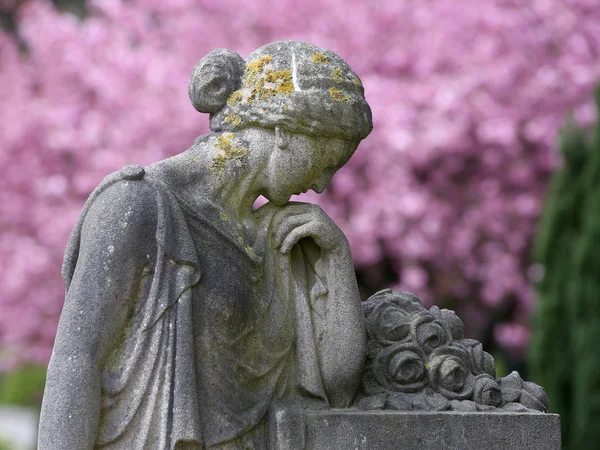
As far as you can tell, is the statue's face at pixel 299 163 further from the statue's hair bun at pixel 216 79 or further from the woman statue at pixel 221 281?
the statue's hair bun at pixel 216 79

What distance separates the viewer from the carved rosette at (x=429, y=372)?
3.22 meters

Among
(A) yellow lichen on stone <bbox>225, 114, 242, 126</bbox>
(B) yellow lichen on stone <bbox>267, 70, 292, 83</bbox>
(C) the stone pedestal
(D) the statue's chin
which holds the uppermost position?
(B) yellow lichen on stone <bbox>267, 70, 292, 83</bbox>

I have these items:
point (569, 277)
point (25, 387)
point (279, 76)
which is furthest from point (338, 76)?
point (25, 387)

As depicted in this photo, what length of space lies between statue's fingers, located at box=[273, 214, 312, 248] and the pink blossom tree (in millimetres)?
5261

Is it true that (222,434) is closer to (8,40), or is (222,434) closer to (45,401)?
(45,401)

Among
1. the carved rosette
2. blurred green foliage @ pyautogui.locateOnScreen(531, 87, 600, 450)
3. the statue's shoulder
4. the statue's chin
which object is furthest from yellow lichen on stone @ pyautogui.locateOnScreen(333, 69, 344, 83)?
blurred green foliage @ pyautogui.locateOnScreen(531, 87, 600, 450)

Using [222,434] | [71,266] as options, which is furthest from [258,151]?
[222,434]

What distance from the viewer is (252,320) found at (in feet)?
10.1

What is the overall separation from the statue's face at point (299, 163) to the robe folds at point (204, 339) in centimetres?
12

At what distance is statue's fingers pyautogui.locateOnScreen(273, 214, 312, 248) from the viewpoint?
3200mm

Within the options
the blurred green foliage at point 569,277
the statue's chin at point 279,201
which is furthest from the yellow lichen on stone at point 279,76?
the blurred green foliage at point 569,277

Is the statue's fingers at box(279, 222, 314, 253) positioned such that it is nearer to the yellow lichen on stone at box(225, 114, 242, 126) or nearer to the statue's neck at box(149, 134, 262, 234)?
the statue's neck at box(149, 134, 262, 234)

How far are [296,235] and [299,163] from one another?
0.22 m

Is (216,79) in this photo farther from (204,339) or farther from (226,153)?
(204,339)
